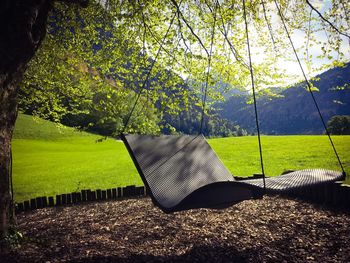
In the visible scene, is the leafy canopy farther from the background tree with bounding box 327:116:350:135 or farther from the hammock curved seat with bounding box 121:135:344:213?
the background tree with bounding box 327:116:350:135

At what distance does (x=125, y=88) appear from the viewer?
6812mm

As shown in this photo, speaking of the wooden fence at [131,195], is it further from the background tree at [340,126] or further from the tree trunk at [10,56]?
the background tree at [340,126]

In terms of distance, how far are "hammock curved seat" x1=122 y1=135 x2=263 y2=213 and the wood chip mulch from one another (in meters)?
0.68

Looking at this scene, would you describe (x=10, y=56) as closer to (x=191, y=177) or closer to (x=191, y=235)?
(x=191, y=177)

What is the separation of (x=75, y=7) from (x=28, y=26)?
3170 millimetres

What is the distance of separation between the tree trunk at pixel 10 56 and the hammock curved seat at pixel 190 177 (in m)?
1.75

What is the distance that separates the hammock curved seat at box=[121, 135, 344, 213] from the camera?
10.9 feet

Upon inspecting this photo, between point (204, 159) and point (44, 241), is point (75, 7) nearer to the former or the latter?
point (204, 159)

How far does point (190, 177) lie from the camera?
4340 millimetres

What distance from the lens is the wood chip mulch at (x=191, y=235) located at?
142 inches

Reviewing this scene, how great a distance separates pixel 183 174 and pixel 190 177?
117mm

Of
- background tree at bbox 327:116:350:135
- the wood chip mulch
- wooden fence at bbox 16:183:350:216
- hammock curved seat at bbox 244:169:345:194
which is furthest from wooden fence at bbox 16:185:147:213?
background tree at bbox 327:116:350:135

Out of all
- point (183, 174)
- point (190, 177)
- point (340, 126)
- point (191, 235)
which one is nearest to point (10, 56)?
point (183, 174)

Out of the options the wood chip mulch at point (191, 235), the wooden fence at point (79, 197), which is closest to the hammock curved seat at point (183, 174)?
the wood chip mulch at point (191, 235)
